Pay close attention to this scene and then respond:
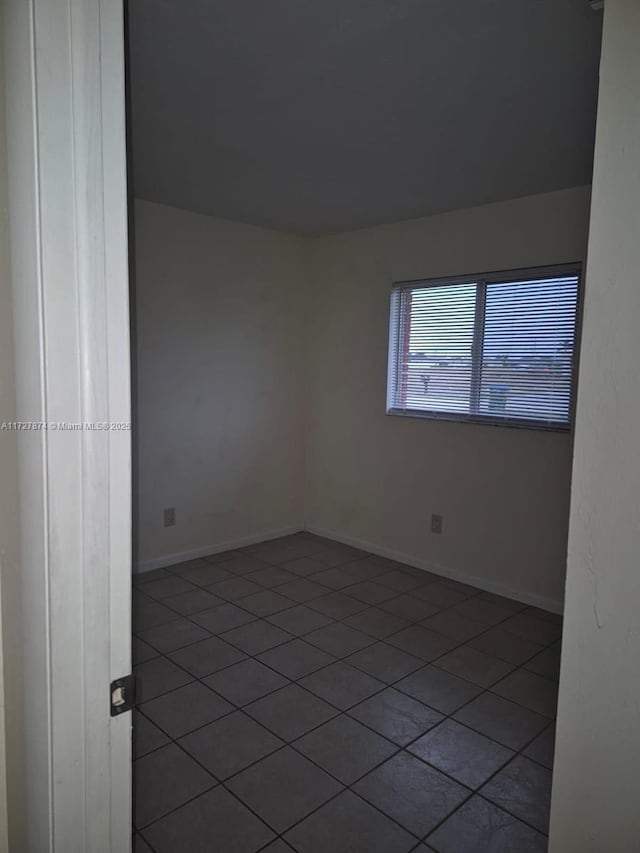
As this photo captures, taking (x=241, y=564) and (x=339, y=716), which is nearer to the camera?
(x=339, y=716)

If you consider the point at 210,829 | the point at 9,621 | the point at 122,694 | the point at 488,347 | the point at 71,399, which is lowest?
the point at 210,829

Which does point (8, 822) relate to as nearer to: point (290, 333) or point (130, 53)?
point (130, 53)

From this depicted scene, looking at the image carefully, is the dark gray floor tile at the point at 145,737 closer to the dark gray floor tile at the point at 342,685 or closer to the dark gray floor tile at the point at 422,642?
the dark gray floor tile at the point at 342,685

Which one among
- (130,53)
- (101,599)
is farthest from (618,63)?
(130,53)

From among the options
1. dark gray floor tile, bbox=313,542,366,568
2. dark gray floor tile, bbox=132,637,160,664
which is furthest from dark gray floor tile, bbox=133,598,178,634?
dark gray floor tile, bbox=313,542,366,568

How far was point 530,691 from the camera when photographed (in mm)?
2463

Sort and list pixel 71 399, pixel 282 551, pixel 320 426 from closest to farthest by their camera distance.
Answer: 1. pixel 71 399
2. pixel 282 551
3. pixel 320 426

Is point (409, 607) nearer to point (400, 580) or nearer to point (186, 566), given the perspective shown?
point (400, 580)

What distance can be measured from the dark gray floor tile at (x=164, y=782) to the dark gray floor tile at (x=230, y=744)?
0.14ft

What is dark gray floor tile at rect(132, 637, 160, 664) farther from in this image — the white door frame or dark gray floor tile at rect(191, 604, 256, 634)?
the white door frame

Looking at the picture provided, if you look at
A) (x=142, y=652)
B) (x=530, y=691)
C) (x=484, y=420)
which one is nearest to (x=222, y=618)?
(x=142, y=652)

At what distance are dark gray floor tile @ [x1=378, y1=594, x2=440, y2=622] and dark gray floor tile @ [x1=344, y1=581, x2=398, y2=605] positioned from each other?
53 mm

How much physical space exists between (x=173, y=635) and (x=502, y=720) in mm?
1641

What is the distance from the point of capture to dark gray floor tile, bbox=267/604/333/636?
2.99 meters
